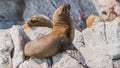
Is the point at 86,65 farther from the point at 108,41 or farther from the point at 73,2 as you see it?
the point at 73,2

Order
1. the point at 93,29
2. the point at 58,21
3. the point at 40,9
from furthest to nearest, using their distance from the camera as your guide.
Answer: the point at 40,9 → the point at 93,29 → the point at 58,21

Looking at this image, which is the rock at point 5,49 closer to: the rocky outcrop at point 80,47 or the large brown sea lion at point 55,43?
the rocky outcrop at point 80,47

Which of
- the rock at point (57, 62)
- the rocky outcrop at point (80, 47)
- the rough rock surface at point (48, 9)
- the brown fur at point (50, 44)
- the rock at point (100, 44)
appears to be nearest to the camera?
the rock at point (57, 62)

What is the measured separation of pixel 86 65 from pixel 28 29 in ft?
5.10

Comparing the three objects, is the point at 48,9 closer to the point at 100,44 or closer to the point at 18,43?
the point at 100,44

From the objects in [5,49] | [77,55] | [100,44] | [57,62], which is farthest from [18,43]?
[100,44]

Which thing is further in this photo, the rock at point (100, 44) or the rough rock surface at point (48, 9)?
the rough rock surface at point (48, 9)

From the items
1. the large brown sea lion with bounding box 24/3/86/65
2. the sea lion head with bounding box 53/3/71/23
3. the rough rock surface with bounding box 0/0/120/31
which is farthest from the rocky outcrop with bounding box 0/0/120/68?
the rough rock surface with bounding box 0/0/120/31

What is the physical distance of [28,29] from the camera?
891 centimetres

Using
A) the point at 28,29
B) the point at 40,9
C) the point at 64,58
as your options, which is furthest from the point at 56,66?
the point at 40,9

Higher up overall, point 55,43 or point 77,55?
point 55,43

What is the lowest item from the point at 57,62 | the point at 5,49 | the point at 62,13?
the point at 57,62

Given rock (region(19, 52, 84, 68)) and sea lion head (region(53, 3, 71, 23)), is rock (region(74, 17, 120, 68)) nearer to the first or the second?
rock (region(19, 52, 84, 68))

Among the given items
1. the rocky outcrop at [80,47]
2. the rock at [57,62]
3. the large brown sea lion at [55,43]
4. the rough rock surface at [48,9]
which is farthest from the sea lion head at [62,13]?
the rough rock surface at [48,9]
